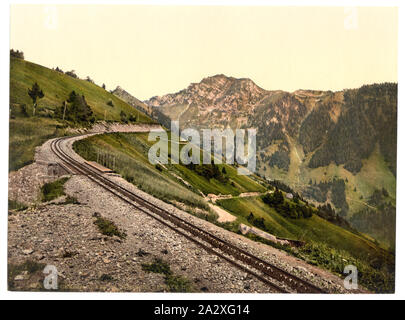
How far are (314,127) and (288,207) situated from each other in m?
3.57

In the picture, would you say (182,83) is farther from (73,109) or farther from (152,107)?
(73,109)

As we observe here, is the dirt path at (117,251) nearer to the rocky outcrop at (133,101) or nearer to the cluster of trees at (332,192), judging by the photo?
the cluster of trees at (332,192)

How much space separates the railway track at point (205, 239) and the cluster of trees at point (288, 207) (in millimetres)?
2779

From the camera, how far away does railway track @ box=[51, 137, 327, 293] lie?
866 cm

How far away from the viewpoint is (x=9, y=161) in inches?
411

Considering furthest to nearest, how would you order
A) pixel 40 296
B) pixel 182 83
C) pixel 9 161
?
pixel 182 83
pixel 9 161
pixel 40 296

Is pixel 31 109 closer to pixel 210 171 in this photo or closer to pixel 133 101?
pixel 133 101

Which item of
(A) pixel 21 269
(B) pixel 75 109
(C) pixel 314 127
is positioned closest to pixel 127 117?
(B) pixel 75 109

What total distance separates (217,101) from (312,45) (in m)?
4.36

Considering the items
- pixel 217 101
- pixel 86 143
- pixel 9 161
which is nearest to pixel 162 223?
pixel 86 143

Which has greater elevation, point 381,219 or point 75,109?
point 75,109

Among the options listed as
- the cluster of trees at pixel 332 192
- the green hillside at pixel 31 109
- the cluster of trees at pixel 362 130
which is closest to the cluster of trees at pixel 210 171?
the cluster of trees at pixel 332 192

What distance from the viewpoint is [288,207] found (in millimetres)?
11141

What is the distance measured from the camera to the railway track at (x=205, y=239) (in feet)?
28.4
